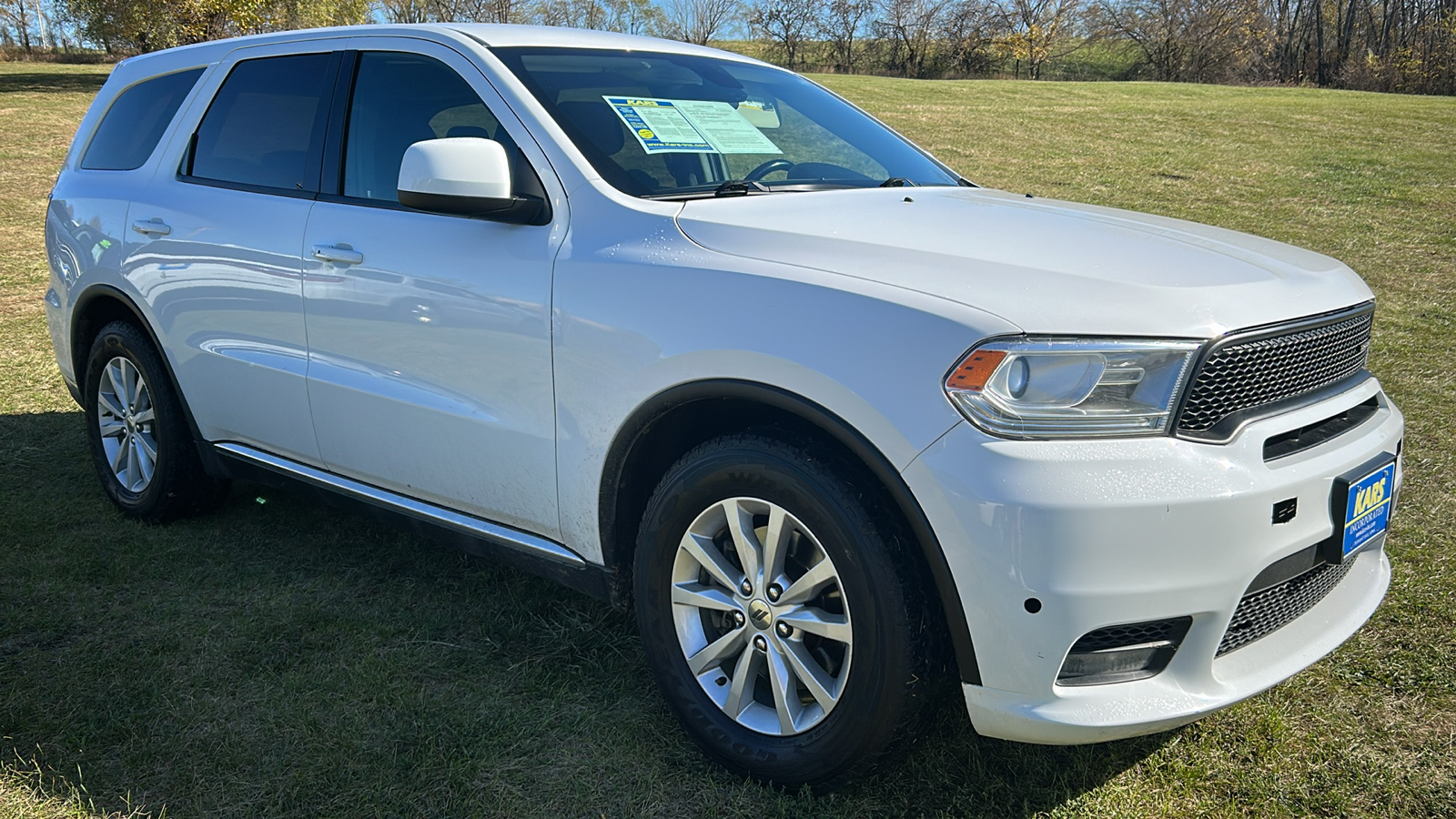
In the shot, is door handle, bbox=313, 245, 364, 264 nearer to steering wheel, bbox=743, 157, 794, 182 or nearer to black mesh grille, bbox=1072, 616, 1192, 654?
steering wheel, bbox=743, 157, 794, 182

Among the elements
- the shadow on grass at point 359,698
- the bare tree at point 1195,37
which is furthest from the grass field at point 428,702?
the bare tree at point 1195,37

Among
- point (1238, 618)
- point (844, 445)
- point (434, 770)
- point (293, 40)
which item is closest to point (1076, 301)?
point (844, 445)

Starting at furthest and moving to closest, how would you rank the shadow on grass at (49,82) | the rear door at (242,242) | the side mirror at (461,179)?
1. the shadow on grass at (49,82)
2. the rear door at (242,242)
3. the side mirror at (461,179)

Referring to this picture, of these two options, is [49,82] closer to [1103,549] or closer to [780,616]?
[780,616]

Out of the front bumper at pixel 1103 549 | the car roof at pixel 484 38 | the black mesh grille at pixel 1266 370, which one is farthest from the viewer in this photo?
the car roof at pixel 484 38

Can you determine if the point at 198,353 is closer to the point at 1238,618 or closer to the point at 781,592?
the point at 781,592

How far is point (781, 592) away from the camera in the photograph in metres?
2.41

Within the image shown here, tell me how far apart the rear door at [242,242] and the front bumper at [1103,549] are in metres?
2.30

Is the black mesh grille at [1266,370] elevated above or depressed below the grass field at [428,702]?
above

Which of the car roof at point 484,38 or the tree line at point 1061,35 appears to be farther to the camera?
the tree line at point 1061,35

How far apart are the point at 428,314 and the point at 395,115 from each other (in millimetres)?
778

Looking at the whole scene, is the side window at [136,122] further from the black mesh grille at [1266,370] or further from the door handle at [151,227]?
the black mesh grille at [1266,370]

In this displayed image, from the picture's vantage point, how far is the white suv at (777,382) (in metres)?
2.03

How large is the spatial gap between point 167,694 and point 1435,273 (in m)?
10.00
